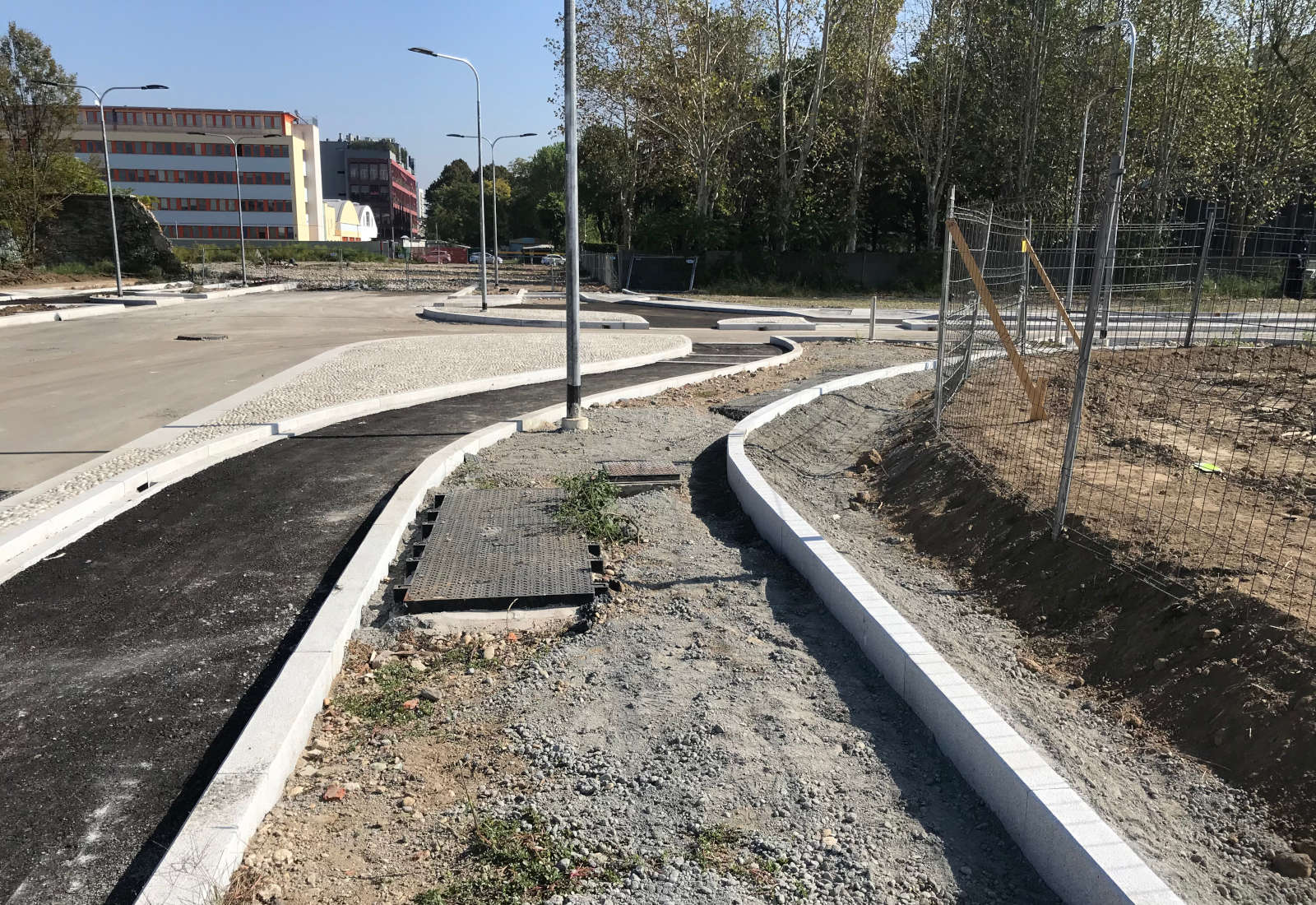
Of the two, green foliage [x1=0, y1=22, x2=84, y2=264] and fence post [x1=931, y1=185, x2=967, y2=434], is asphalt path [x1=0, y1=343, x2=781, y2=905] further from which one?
green foliage [x1=0, y1=22, x2=84, y2=264]

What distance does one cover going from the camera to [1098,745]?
4074 mm

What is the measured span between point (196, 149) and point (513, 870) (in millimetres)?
103196

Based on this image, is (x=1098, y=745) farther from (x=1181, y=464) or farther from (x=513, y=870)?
(x=1181, y=464)

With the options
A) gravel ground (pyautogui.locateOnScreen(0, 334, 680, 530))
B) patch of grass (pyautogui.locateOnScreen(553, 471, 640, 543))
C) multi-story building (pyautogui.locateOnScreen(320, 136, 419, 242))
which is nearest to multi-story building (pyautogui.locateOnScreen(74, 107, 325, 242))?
multi-story building (pyautogui.locateOnScreen(320, 136, 419, 242))

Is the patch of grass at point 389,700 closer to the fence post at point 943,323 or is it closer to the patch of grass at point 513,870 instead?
the patch of grass at point 513,870

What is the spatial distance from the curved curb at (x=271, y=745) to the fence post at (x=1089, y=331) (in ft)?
13.6

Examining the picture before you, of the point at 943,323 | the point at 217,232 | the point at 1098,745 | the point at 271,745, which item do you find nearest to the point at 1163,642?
the point at 1098,745

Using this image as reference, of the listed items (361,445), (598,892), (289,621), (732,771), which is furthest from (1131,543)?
(361,445)

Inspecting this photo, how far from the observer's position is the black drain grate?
5.50m

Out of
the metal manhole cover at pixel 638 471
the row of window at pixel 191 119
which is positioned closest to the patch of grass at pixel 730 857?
the metal manhole cover at pixel 638 471

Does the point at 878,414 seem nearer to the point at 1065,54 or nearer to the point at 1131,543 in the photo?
the point at 1131,543

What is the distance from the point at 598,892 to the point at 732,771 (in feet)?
2.82

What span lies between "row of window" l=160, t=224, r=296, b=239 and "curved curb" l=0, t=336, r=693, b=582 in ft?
284

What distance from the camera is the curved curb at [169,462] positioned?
650 cm
